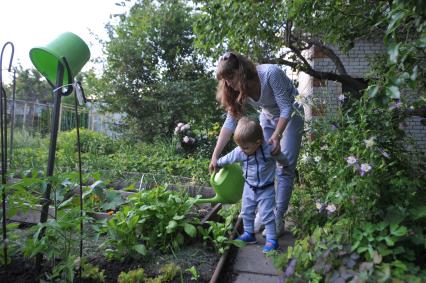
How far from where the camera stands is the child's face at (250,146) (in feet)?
7.70

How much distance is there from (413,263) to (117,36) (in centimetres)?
836

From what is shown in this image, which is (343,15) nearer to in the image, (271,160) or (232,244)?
(271,160)

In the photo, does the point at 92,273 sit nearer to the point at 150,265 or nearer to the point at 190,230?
the point at 150,265

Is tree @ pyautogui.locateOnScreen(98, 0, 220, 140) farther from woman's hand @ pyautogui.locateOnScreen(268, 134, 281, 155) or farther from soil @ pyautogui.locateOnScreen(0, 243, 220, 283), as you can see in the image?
soil @ pyautogui.locateOnScreen(0, 243, 220, 283)

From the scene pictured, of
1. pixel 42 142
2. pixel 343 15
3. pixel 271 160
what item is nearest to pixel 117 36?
pixel 42 142

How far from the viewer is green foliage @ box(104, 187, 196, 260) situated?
203cm

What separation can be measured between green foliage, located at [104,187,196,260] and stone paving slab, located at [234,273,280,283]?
0.37 m

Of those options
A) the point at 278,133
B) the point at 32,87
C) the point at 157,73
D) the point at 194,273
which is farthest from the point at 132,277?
the point at 32,87

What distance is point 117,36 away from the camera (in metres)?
8.51

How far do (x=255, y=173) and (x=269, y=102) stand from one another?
1.69ft

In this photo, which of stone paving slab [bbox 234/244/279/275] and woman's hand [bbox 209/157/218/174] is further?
woman's hand [bbox 209/157/218/174]

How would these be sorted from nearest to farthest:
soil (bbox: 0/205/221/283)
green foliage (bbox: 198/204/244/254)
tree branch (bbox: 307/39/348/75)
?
soil (bbox: 0/205/221/283) → green foliage (bbox: 198/204/244/254) → tree branch (bbox: 307/39/348/75)

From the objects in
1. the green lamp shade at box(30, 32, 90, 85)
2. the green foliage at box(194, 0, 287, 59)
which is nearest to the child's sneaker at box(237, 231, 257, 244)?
the green lamp shade at box(30, 32, 90, 85)

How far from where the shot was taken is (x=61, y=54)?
171 centimetres
